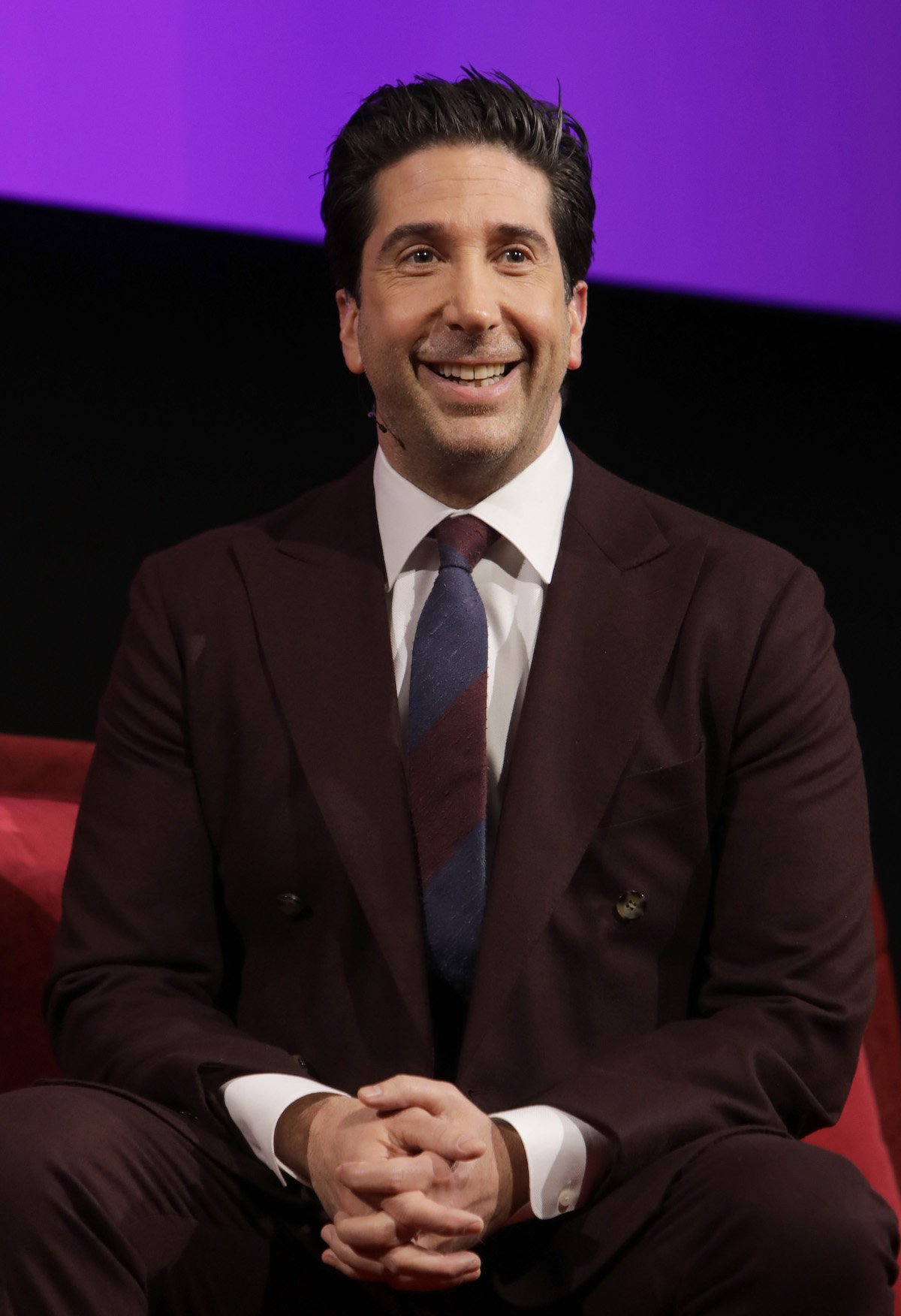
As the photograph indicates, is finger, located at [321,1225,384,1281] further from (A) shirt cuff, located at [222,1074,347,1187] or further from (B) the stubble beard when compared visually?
(B) the stubble beard

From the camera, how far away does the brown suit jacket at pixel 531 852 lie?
4.59ft

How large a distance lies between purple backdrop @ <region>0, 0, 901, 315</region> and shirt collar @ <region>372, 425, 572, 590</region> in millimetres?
510

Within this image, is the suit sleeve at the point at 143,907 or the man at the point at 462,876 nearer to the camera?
the man at the point at 462,876

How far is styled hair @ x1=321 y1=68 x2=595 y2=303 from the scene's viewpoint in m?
1.63

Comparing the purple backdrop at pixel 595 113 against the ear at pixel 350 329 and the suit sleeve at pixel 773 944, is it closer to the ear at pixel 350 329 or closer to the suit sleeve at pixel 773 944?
the ear at pixel 350 329

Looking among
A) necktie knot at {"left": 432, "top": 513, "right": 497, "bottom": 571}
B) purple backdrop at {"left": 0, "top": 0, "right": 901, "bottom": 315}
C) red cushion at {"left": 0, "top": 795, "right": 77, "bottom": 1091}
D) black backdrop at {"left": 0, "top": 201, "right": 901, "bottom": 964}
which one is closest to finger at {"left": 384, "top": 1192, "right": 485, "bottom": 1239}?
necktie knot at {"left": 432, "top": 513, "right": 497, "bottom": 571}

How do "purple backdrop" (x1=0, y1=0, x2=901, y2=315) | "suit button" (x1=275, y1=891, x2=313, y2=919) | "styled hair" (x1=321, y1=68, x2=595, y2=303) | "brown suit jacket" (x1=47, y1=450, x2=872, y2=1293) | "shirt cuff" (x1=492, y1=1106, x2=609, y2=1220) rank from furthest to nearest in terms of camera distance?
"purple backdrop" (x1=0, y1=0, x2=901, y2=315) < "styled hair" (x1=321, y1=68, x2=595, y2=303) < "suit button" (x1=275, y1=891, x2=313, y2=919) < "brown suit jacket" (x1=47, y1=450, x2=872, y2=1293) < "shirt cuff" (x1=492, y1=1106, x2=609, y2=1220)

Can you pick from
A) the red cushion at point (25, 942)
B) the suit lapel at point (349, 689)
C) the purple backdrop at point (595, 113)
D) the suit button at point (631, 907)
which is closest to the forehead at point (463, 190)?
the suit lapel at point (349, 689)

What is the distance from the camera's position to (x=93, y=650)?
214cm

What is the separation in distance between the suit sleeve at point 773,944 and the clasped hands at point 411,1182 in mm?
90

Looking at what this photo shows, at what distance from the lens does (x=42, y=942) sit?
1.80 m

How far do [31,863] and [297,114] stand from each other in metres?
0.90

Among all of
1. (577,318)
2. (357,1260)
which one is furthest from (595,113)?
(357,1260)

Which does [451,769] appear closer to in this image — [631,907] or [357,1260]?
[631,907]
